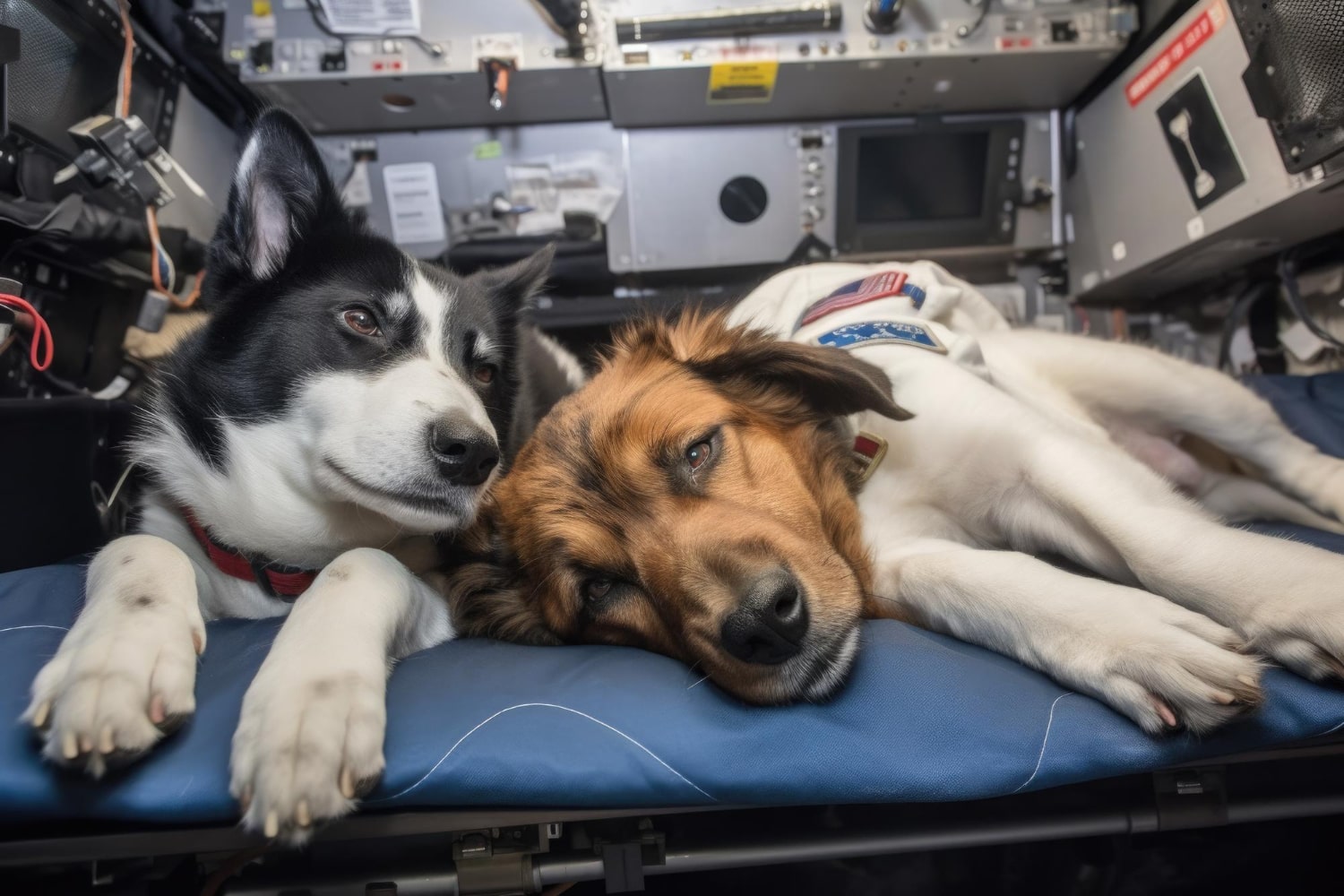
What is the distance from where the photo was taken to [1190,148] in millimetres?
2508

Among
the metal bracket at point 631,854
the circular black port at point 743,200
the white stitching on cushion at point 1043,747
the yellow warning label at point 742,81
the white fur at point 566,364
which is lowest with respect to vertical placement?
the metal bracket at point 631,854

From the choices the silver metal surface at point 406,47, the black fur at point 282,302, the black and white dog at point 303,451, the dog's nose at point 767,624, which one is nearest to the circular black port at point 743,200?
the silver metal surface at point 406,47

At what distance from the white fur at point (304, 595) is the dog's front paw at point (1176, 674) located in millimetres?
1026

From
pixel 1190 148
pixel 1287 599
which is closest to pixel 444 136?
pixel 1190 148

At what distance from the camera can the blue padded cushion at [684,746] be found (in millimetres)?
959

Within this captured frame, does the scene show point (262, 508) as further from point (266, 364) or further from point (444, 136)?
point (444, 136)

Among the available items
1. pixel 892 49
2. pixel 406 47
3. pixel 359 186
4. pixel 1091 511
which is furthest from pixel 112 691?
pixel 892 49

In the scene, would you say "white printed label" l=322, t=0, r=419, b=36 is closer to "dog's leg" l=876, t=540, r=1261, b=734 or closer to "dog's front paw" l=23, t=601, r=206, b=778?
"dog's front paw" l=23, t=601, r=206, b=778

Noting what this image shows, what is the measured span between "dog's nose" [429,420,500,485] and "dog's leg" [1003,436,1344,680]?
1042mm

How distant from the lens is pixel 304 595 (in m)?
1.25

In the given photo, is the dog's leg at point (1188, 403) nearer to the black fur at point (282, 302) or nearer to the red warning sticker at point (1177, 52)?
the red warning sticker at point (1177, 52)

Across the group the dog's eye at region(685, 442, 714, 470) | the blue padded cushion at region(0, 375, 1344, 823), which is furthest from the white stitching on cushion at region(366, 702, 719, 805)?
the dog's eye at region(685, 442, 714, 470)

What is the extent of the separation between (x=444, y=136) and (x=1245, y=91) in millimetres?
2958

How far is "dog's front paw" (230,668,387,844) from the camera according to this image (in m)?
0.87
